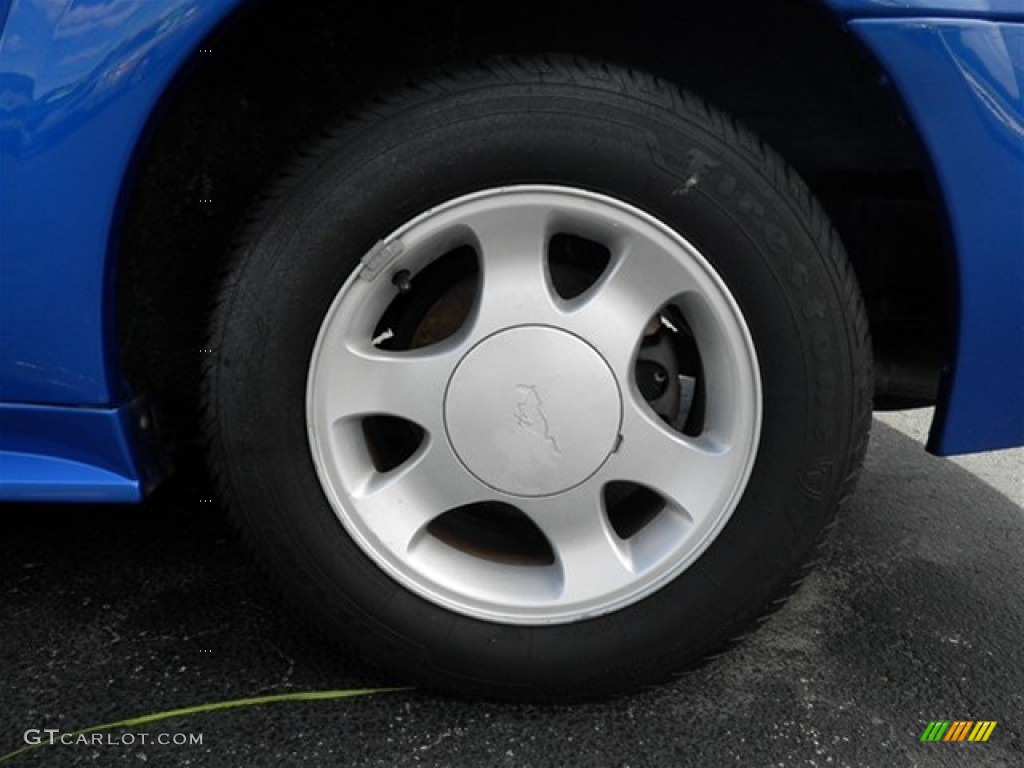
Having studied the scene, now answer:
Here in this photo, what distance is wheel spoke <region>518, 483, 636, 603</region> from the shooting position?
1.15 metres

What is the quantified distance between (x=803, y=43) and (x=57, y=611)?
148cm

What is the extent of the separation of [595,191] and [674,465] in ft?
1.25

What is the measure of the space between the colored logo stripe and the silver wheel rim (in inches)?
16.9

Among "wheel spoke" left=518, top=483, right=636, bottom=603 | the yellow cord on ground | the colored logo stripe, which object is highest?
"wheel spoke" left=518, top=483, right=636, bottom=603

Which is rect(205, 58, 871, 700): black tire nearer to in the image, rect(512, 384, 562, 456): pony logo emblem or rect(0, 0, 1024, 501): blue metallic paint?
rect(0, 0, 1024, 501): blue metallic paint

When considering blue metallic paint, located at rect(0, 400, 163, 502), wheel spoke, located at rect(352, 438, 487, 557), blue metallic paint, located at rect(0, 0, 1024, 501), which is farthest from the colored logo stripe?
blue metallic paint, located at rect(0, 400, 163, 502)

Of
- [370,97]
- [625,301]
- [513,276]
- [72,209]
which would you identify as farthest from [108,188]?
[625,301]

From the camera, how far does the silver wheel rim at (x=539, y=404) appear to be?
42.6 inches

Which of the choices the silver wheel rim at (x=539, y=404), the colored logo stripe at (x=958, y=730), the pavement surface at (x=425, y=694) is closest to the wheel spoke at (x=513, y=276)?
the silver wheel rim at (x=539, y=404)

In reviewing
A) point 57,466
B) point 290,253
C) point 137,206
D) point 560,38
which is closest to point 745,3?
point 560,38

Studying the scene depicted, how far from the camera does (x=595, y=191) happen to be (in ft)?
3.45

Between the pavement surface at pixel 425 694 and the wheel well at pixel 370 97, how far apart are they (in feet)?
1.12

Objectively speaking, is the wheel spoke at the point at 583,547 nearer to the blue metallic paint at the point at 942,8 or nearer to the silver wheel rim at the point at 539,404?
the silver wheel rim at the point at 539,404

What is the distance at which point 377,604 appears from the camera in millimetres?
A: 1149
